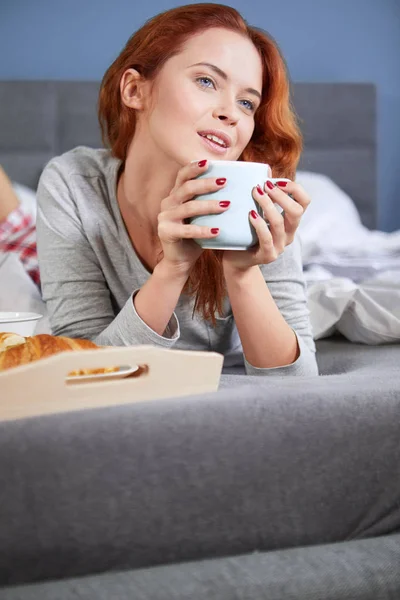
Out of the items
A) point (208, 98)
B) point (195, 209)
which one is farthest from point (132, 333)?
point (208, 98)

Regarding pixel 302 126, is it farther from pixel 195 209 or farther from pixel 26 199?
pixel 195 209

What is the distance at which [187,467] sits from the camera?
2.40ft

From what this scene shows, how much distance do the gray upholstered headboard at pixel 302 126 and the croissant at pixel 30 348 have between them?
236cm

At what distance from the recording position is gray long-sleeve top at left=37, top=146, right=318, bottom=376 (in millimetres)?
1312

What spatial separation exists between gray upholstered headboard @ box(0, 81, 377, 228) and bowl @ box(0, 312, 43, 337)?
2.17m

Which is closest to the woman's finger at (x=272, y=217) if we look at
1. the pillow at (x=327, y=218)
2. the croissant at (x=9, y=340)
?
the croissant at (x=9, y=340)

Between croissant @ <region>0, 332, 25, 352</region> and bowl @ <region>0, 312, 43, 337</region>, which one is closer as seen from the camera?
croissant @ <region>0, 332, 25, 352</region>

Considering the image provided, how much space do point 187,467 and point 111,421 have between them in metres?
0.08

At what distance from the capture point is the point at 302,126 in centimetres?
351

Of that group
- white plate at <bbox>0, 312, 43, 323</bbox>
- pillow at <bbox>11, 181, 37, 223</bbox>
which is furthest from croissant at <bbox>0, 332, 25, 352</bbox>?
pillow at <bbox>11, 181, 37, 223</bbox>

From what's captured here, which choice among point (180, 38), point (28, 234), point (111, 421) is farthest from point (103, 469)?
point (28, 234)

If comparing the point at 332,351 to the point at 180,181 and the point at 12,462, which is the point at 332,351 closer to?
the point at 180,181

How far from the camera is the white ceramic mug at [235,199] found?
88 centimetres

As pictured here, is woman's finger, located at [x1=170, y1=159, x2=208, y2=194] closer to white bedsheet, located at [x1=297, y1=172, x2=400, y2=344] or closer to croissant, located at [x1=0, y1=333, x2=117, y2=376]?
croissant, located at [x1=0, y1=333, x2=117, y2=376]
